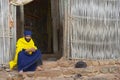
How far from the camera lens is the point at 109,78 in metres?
10.9

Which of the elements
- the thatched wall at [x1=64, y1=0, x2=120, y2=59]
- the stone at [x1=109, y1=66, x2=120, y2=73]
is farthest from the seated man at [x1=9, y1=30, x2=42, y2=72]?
the stone at [x1=109, y1=66, x2=120, y2=73]

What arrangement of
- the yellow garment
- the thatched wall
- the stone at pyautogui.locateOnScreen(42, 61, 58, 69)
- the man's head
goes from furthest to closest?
1. the thatched wall
2. the stone at pyautogui.locateOnScreen(42, 61, 58, 69)
3. the man's head
4. the yellow garment

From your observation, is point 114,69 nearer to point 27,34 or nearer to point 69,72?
point 69,72

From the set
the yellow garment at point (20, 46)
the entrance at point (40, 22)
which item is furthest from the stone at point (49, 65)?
the entrance at point (40, 22)

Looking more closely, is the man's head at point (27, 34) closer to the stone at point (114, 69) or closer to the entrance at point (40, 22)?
the stone at point (114, 69)

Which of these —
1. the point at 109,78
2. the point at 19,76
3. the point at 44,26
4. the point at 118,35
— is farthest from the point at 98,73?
the point at 44,26

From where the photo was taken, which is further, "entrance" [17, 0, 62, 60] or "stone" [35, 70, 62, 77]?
"entrance" [17, 0, 62, 60]

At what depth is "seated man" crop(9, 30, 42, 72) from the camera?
35.0 ft

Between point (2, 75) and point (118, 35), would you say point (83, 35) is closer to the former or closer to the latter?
point (118, 35)

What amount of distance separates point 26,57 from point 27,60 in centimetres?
8

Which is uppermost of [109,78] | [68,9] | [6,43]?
[68,9]

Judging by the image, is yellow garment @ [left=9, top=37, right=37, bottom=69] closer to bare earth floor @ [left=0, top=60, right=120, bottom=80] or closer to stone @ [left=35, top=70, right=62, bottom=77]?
bare earth floor @ [left=0, top=60, right=120, bottom=80]

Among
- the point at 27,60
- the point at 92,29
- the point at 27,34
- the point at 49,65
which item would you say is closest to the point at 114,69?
the point at 92,29

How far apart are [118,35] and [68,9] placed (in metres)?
1.61
